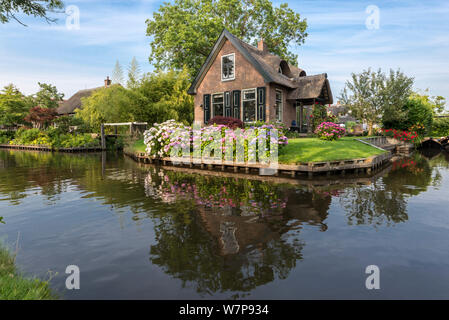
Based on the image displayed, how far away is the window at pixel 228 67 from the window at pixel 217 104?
1439mm

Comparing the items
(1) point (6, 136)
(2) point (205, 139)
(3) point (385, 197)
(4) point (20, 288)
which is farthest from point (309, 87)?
(1) point (6, 136)

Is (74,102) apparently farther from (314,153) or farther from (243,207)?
(243,207)

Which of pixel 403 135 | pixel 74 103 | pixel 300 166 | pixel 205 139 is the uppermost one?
pixel 74 103

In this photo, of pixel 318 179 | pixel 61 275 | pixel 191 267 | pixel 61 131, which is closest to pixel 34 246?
pixel 61 275

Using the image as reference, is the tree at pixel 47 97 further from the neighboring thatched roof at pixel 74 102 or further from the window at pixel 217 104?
the window at pixel 217 104

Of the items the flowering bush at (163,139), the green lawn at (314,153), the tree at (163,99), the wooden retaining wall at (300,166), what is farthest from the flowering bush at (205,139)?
the tree at (163,99)

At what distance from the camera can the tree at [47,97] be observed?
49.0m

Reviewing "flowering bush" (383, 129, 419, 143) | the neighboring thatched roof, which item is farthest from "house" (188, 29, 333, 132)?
the neighboring thatched roof

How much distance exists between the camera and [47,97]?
51125mm

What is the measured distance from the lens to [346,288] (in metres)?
3.80

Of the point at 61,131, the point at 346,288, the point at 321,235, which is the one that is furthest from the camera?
the point at 61,131

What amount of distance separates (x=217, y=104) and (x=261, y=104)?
13.8 feet

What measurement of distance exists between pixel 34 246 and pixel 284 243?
461 centimetres

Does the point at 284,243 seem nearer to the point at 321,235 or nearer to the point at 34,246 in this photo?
the point at 321,235
